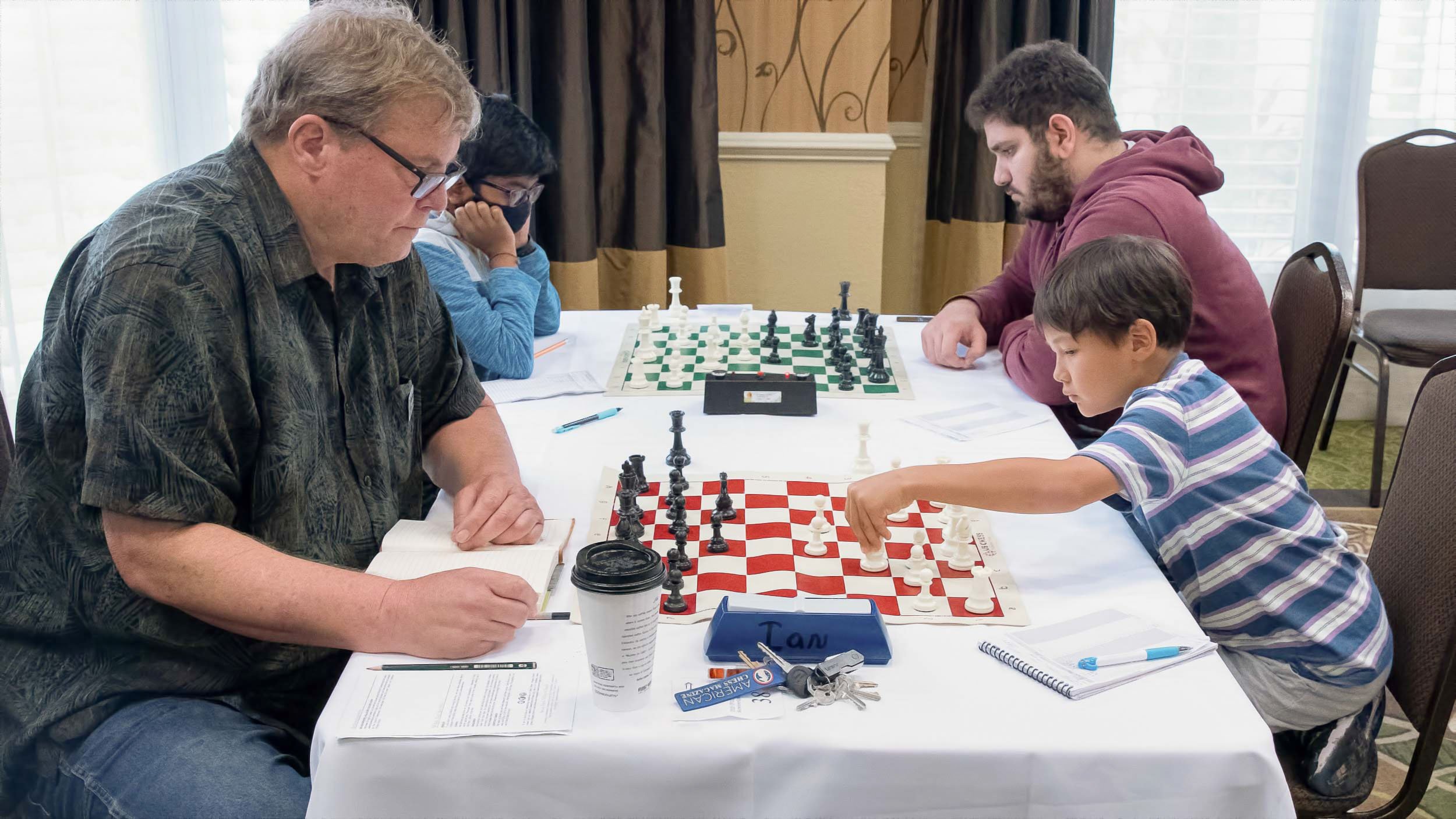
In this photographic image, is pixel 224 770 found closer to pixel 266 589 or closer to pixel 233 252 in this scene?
pixel 266 589

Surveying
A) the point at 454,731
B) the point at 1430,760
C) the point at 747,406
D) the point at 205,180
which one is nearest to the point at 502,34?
the point at 747,406

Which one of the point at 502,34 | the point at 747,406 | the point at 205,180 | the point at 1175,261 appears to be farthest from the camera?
the point at 502,34

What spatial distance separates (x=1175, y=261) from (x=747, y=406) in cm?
73

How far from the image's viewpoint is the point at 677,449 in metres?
1.63

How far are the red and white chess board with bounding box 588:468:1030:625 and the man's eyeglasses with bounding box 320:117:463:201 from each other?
47 cm

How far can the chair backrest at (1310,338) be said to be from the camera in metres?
2.06

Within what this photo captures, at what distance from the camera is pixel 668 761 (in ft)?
3.35

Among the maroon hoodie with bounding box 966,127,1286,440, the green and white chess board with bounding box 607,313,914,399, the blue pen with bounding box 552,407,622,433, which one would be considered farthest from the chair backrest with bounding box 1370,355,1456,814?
the blue pen with bounding box 552,407,622,433

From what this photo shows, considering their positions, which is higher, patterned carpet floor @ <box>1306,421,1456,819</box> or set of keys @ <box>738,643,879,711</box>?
set of keys @ <box>738,643,879,711</box>

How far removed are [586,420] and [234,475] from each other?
725 mm

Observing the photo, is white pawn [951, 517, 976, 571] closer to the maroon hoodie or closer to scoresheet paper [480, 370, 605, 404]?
the maroon hoodie

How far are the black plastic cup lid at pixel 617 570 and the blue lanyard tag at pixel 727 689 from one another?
0.40ft

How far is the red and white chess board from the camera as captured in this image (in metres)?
1.27

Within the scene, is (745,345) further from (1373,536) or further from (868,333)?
(1373,536)
